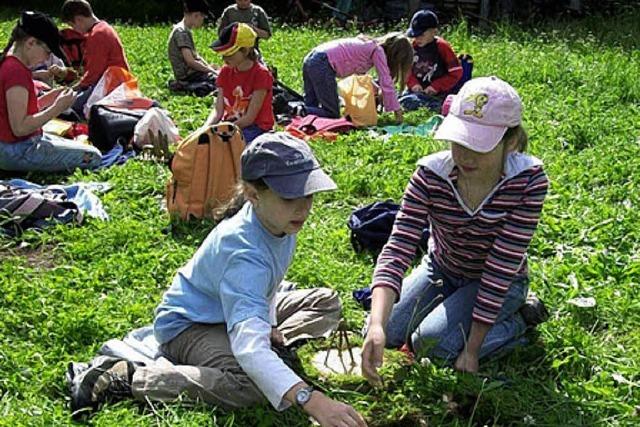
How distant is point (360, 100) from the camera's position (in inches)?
328

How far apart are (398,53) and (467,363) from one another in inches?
203

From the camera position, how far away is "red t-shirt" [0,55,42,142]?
243 inches

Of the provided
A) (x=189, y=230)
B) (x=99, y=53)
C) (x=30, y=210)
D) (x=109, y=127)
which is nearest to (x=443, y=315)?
(x=189, y=230)

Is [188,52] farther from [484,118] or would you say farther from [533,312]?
[484,118]

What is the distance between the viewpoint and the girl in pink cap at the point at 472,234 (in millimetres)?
3434

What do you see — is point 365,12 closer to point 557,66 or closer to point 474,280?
point 557,66

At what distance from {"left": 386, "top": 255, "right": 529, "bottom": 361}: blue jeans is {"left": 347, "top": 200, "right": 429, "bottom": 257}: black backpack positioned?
896 millimetres

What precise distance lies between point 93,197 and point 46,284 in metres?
1.33

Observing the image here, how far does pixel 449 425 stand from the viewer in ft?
11.1

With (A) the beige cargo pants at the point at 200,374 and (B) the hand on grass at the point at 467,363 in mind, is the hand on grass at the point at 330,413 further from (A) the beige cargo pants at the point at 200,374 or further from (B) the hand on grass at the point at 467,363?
(B) the hand on grass at the point at 467,363

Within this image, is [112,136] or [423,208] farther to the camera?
[112,136]

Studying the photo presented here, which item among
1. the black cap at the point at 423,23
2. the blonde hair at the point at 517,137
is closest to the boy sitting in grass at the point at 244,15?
the black cap at the point at 423,23

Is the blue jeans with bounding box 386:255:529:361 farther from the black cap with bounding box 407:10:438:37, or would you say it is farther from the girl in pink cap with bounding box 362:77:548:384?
the black cap with bounding box 407:10:438:37

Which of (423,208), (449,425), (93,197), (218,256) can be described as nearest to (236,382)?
(218,256)
